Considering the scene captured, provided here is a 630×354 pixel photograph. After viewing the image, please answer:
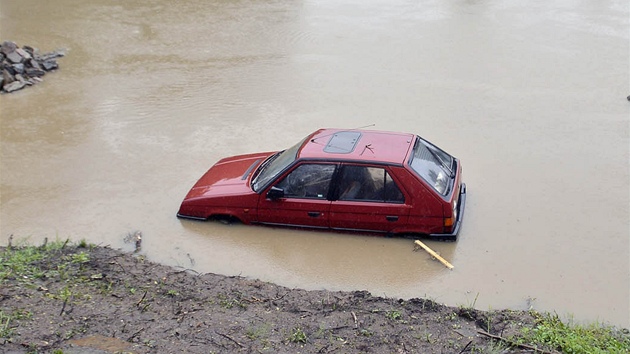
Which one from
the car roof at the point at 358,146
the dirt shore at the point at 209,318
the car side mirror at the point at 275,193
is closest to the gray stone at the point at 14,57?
the dirt shore at the point at 209,318

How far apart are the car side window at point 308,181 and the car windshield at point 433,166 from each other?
1094 mm

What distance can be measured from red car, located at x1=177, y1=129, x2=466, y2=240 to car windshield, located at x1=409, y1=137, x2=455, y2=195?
0.02 meters

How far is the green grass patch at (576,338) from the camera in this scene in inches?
249

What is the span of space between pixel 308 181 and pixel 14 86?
27.8 feet

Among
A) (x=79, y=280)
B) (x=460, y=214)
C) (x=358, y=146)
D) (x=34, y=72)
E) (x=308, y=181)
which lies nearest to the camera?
(x=79, y=280)

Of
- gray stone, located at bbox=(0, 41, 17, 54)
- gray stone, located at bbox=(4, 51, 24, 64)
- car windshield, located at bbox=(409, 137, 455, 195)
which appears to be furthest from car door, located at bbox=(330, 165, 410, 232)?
gray stone, located at bbox=(0, 41, 17, 54)

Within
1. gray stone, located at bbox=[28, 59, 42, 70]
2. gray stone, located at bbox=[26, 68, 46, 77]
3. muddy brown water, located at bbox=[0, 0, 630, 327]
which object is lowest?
muddy brown water, located at bbox=[0, 0, 630, 327]

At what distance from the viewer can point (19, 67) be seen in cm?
1504

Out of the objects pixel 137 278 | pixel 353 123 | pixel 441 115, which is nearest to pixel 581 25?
pixel 441 115

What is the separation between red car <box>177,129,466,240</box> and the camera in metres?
8.80

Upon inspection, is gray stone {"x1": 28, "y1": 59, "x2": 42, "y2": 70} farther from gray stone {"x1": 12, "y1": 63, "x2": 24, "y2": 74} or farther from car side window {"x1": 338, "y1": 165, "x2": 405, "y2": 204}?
car side window {"x1": 338, "y1": 165, "x2": 405, "y2": 204}

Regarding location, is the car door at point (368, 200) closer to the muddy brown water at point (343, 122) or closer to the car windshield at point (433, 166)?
the muddy brown water at point (343, 122)

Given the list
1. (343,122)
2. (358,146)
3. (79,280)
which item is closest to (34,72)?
(343,122)

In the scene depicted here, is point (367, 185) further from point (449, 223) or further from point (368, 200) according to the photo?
point (449, 223)
